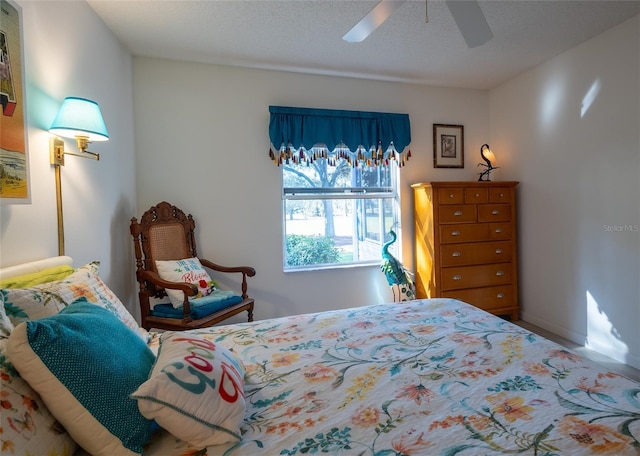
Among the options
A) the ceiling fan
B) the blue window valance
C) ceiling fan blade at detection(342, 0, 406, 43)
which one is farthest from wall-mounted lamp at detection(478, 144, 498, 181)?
ceiling fan blade at detection(342, 0, 406, 43)

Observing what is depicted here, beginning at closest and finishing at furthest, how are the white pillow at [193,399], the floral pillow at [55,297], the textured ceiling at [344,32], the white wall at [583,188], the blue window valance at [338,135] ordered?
the white pillow at [193,399], the floral pillow at [55,297], the textured ceiling at [344,32], the white wall at [583,188], the blue window valance at [338,135]

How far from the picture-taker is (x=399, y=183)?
3.71m

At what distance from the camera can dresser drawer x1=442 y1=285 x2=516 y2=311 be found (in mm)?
3430

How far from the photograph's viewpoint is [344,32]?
262cm

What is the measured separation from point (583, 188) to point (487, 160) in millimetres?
1003

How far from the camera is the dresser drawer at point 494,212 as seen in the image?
3.48m

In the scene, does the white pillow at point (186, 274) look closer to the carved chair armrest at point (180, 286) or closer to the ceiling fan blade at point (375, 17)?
the carved chair armrest at point (180, 286)

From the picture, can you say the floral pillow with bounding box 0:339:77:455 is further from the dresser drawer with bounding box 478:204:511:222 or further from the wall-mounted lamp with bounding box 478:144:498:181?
the wall-mounted lamp with bounding box 478:144:498:181

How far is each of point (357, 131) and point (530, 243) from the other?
6.59ft

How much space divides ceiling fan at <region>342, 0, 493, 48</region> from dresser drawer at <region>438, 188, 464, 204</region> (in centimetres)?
168

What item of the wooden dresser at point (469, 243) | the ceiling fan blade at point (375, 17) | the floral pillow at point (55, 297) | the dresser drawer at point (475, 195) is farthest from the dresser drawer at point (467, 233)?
the floral pillow at point (55, 297)

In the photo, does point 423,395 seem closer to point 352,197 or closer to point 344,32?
point 344,32

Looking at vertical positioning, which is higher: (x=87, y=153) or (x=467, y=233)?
(x=87, y=153)

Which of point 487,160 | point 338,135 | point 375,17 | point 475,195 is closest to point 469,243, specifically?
point 475,195
